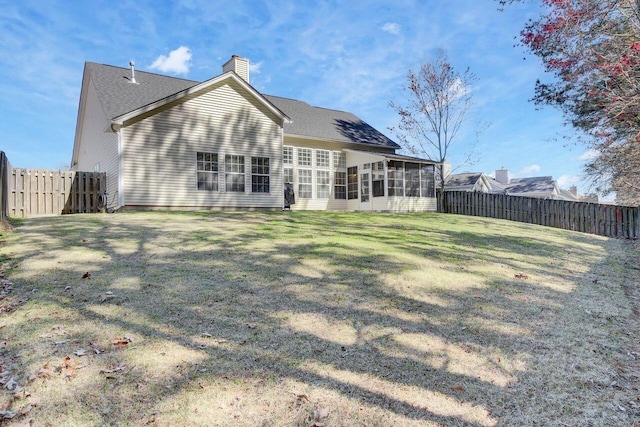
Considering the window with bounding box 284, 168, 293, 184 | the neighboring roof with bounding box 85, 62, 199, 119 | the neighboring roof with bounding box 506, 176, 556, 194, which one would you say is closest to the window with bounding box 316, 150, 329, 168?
the window with bounding box 284, 168, 293, 184

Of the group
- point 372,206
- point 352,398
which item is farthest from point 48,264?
point 372,206

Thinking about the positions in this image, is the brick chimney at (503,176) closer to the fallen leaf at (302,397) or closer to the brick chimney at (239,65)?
the brick chimney at (239,65)

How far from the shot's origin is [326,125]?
21.9m

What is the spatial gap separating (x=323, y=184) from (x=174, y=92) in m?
8.75

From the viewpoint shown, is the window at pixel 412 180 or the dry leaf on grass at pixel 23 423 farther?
the window at pixel 412 180

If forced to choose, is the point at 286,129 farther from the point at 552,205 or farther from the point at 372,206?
the point at 552,205

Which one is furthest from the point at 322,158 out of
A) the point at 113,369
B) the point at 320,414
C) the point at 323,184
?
the point at 320,414

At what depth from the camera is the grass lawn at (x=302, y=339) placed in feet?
9.54

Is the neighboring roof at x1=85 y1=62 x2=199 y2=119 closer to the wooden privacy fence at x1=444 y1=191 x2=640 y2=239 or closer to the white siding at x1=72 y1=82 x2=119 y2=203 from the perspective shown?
the white siding at x1=72 y1=82 x2=119 y2=203

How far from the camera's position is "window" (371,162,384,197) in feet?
66.2

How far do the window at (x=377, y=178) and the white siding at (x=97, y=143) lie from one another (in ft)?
41.0

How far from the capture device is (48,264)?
5812 millimetres

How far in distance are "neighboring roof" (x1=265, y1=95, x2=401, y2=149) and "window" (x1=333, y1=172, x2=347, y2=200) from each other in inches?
79.8

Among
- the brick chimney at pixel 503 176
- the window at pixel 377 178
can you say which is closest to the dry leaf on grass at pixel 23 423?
the window at pixel 377 178
